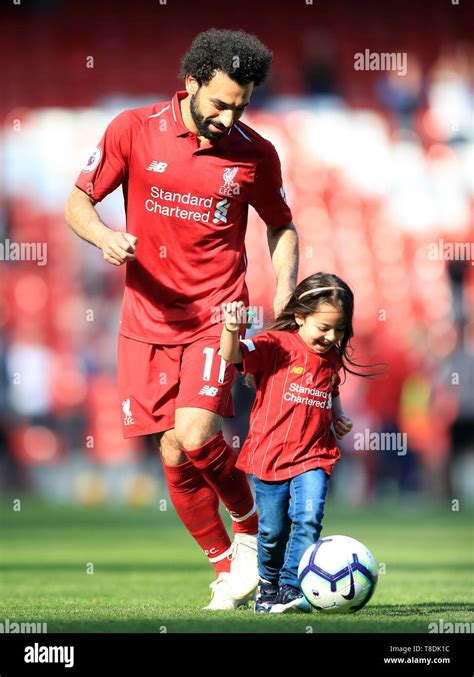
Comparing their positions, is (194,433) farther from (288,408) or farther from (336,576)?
(336,576)

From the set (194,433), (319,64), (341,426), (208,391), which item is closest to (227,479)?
(194,433)

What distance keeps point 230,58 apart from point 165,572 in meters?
4.85

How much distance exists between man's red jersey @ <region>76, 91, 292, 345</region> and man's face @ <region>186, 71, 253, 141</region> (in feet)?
0.67

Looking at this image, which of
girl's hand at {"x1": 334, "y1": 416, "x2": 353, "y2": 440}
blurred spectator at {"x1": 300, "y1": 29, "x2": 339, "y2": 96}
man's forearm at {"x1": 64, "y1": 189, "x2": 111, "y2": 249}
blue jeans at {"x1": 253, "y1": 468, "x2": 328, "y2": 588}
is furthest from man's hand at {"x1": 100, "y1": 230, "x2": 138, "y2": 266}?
blurred spectator at {"x1": 300, "y1": 29, "x2": 339, "y2": 96}

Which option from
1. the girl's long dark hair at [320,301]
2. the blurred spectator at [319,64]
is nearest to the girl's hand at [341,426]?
the girl's long dark hair at [320,301]

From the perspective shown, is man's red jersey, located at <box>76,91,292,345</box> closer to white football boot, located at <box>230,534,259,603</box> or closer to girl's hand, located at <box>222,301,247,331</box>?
girl's hand, located at <box>222,301,247,331</box>

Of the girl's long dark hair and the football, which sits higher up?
the girl's long dark hair

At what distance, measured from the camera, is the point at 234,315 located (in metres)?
5.73

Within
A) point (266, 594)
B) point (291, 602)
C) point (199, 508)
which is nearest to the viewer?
point (291, 602)

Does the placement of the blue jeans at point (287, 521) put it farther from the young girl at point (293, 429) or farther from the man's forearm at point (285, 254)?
the man's forearm at point (285, 254)

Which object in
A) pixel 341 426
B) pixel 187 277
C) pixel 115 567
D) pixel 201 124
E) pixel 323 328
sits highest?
pixel 201 124

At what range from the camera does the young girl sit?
6004 mm

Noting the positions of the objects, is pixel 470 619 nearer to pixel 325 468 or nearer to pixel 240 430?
pixel 325 468

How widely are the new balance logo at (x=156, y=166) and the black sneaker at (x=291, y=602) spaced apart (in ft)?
6.99
